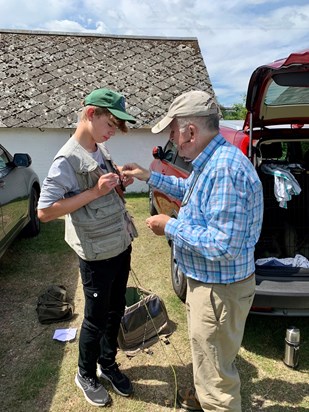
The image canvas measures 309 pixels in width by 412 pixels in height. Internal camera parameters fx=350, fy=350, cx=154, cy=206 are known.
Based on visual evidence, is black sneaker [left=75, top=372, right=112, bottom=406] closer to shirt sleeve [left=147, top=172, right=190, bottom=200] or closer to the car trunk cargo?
shirt sleeve [left=147, top=172, right=190, bottom=200]

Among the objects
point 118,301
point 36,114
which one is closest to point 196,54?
point 36,114

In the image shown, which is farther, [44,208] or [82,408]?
[82,408]

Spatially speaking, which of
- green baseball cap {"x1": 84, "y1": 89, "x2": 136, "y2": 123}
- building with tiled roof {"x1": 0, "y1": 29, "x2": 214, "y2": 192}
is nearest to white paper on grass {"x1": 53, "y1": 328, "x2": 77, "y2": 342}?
green baseball cap {"x1": 84, "y1": 89, "x2": 136, "y2": 123}

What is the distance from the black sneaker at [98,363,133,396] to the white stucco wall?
6.57m

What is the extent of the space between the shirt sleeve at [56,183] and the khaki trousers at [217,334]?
837 mm

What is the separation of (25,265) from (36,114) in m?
5.07

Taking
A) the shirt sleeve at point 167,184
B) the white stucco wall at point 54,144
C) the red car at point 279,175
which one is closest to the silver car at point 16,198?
the red car at point 279,175

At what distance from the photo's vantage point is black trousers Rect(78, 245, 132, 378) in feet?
7.00

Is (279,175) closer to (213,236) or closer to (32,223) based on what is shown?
(213,236)

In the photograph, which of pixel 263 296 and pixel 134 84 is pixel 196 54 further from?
pixel 263 296

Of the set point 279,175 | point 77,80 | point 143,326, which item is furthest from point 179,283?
point 77,80

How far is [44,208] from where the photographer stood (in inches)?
74.1

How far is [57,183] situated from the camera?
1875 millimetres

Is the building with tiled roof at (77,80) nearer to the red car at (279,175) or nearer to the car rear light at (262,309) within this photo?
the red car at (279,175)
